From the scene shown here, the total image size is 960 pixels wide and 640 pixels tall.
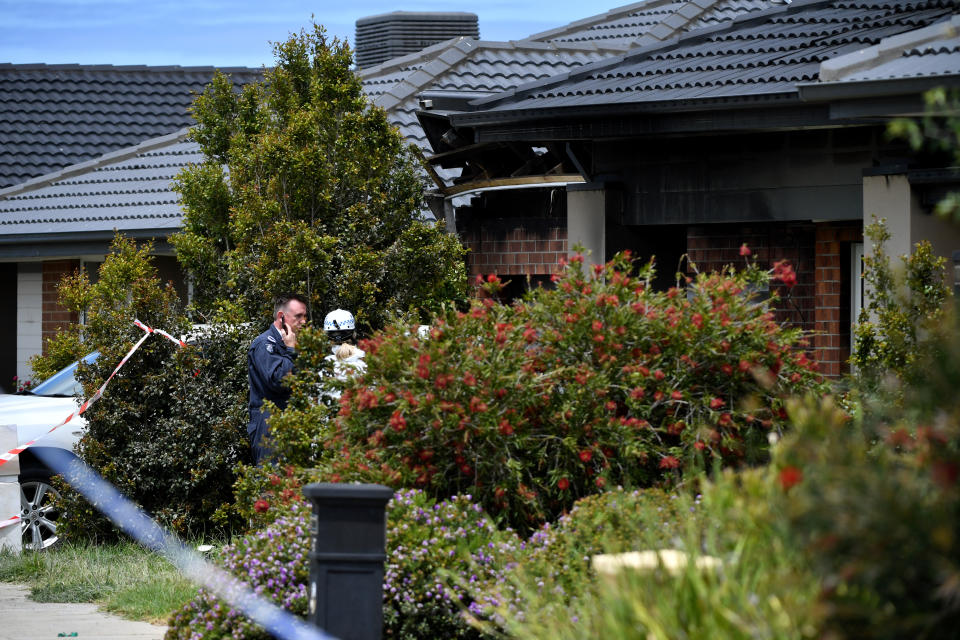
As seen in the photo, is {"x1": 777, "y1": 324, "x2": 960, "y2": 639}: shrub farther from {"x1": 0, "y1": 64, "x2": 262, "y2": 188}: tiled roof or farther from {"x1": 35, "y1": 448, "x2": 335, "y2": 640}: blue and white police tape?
{"x1": 0, "y1": 64, "x2": 262, "y2": 188}: tiled roof

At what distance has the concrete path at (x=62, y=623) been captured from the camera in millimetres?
7098

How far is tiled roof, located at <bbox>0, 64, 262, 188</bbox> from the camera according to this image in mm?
21031

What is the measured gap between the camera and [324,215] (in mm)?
10438

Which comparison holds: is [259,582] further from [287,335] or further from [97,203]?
[97,203]

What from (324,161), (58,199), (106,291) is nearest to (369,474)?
(324,161)

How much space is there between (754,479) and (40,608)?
5.69m

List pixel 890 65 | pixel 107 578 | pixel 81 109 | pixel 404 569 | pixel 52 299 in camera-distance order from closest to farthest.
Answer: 1. pixel 404 569
2. pixel 890 65
3. pixel 107 578
4. pixel 52 299
5. pixel 81 109

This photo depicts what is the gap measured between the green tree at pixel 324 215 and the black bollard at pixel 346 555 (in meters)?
4.62

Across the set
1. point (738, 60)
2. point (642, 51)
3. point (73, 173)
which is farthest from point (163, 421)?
point (73, 173)

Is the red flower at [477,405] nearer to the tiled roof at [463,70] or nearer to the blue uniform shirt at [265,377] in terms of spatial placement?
the blue uniform shirt at [265,377]

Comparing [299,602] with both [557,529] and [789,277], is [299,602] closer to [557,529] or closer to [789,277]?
[557,529]

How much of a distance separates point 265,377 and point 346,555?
A: 3674 millimetres

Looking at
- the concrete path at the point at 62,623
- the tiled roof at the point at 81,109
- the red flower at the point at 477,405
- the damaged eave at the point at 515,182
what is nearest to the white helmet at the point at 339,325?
the concrete path at the point at 62,623

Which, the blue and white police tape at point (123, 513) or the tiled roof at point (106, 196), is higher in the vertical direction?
the tiled roof at point (106, 196)
